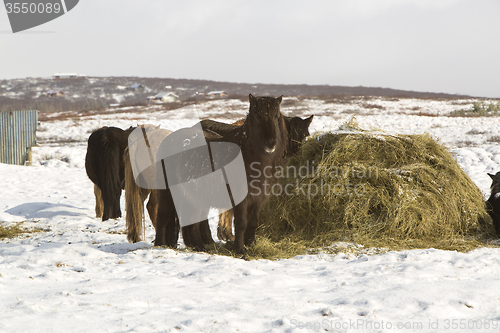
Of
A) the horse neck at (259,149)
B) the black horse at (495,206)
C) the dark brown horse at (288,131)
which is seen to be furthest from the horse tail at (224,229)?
the black horse at (495,206)

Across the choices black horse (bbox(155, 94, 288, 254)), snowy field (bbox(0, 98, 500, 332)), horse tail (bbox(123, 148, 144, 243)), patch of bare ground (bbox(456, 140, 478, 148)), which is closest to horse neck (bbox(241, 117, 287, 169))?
black horse (bbox(155, 94, 288, 254))

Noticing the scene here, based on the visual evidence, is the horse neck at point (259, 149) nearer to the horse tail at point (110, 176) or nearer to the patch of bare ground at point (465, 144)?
the horse tail at point (110, 176)

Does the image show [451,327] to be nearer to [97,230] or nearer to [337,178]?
[337,178]

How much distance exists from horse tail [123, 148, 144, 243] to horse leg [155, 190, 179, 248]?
0.54 metres

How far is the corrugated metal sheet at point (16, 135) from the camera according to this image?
1394 cm

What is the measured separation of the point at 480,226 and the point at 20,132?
14848 millimetres

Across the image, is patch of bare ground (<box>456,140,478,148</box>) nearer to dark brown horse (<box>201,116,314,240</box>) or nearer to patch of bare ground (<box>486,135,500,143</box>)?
patch of bare ground (<box>486,135,500,143</box>)

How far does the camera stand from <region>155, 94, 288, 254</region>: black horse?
12.2 ft

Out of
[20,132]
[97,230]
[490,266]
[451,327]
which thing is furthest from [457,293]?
[20,132]

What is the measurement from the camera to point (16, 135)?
14.1m

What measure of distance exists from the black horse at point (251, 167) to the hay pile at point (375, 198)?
0.78 meters

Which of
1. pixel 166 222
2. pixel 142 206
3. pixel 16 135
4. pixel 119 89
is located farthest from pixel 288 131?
pixel 119 89

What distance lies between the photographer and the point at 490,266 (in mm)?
3861

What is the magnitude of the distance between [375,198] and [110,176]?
3.94 metres
